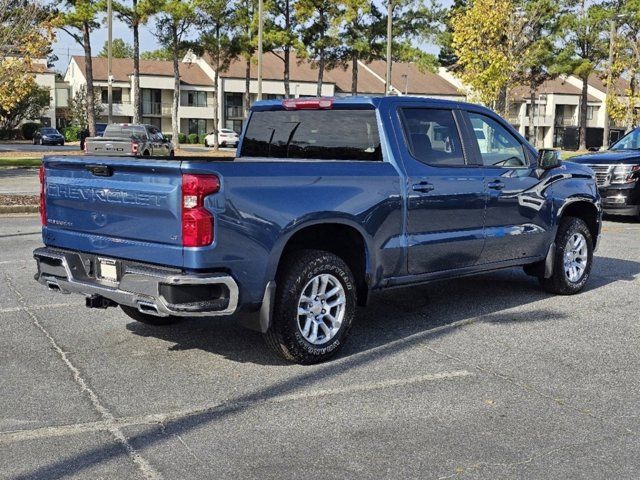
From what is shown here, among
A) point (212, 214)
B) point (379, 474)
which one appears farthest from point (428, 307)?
point (379, 474)

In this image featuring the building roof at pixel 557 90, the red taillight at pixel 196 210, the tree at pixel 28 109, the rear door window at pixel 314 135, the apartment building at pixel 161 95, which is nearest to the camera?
the red taillight at pixel 196 210

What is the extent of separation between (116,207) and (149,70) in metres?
76.3

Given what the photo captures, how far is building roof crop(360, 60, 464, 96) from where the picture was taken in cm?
7938

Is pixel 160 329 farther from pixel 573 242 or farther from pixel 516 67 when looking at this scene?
pixel 516 67

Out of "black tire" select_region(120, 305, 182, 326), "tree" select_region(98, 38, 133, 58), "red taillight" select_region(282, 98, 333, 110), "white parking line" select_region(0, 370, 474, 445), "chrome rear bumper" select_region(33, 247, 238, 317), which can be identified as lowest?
"white parking line" select_region(0, 370, 474, 445)

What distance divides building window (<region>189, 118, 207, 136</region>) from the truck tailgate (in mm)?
76624

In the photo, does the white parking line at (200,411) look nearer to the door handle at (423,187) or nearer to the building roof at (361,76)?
the door handle at (423,187)

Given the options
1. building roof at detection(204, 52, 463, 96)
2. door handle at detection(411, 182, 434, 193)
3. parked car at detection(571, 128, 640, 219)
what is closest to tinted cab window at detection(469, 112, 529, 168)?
door handle at detection(411, 182, 434, 193)

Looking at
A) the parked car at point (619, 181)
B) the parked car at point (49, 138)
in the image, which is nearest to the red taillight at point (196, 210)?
the parked car at point (619, 181)

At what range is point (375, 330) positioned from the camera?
6766mm

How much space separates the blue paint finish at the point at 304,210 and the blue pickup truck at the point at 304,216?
0.01m

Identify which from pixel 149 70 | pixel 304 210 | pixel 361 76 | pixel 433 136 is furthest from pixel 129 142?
pixel 361 76

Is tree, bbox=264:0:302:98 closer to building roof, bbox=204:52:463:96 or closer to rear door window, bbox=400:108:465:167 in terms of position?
building roof, bbox=204:52:463:96

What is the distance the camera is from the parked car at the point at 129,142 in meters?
29.7
